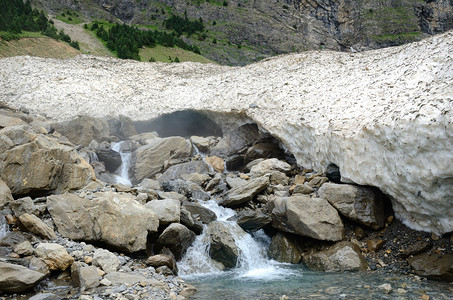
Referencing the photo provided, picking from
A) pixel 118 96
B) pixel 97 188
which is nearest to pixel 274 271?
pixel 97 188

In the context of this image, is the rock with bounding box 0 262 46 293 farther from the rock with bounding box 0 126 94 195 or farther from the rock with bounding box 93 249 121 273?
the rock with bounding box 0 126 94 195

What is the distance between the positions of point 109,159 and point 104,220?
37.3ft

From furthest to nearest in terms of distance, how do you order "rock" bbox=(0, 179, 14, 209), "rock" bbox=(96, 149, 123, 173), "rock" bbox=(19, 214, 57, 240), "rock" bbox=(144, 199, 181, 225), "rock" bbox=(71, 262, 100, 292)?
"rock" bbox=(96, 149, 123, 173) → "rock" bbox=(144, 199, 181, 225) → "rock" bbox=(0, 179, 14, 209) → "rock" bbox=(19, 214, 57, 240) → "rock" bbox=(71, 262, 100, 292)

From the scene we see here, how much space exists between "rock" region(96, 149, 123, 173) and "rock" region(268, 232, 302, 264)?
12.3 m

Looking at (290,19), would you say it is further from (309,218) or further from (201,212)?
(309,218)

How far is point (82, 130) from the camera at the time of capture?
22797 mm

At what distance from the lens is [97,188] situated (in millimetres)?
12570

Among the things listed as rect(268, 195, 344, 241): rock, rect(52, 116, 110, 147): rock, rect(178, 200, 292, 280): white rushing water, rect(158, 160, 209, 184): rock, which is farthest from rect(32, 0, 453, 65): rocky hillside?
rect(178, 200, 292, 280): white rushing water

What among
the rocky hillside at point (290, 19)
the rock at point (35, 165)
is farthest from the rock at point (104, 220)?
the rocky hillside at point (290, 19)

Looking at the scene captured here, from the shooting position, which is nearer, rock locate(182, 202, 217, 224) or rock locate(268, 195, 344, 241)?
rock locate(268, 195, 344, 241)

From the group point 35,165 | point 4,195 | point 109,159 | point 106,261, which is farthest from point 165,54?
point 106,261

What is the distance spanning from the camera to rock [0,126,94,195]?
11.2m

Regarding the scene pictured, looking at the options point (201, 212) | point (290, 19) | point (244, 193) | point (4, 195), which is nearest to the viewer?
point (4, 195)

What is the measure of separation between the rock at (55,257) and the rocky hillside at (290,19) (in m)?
80.2
